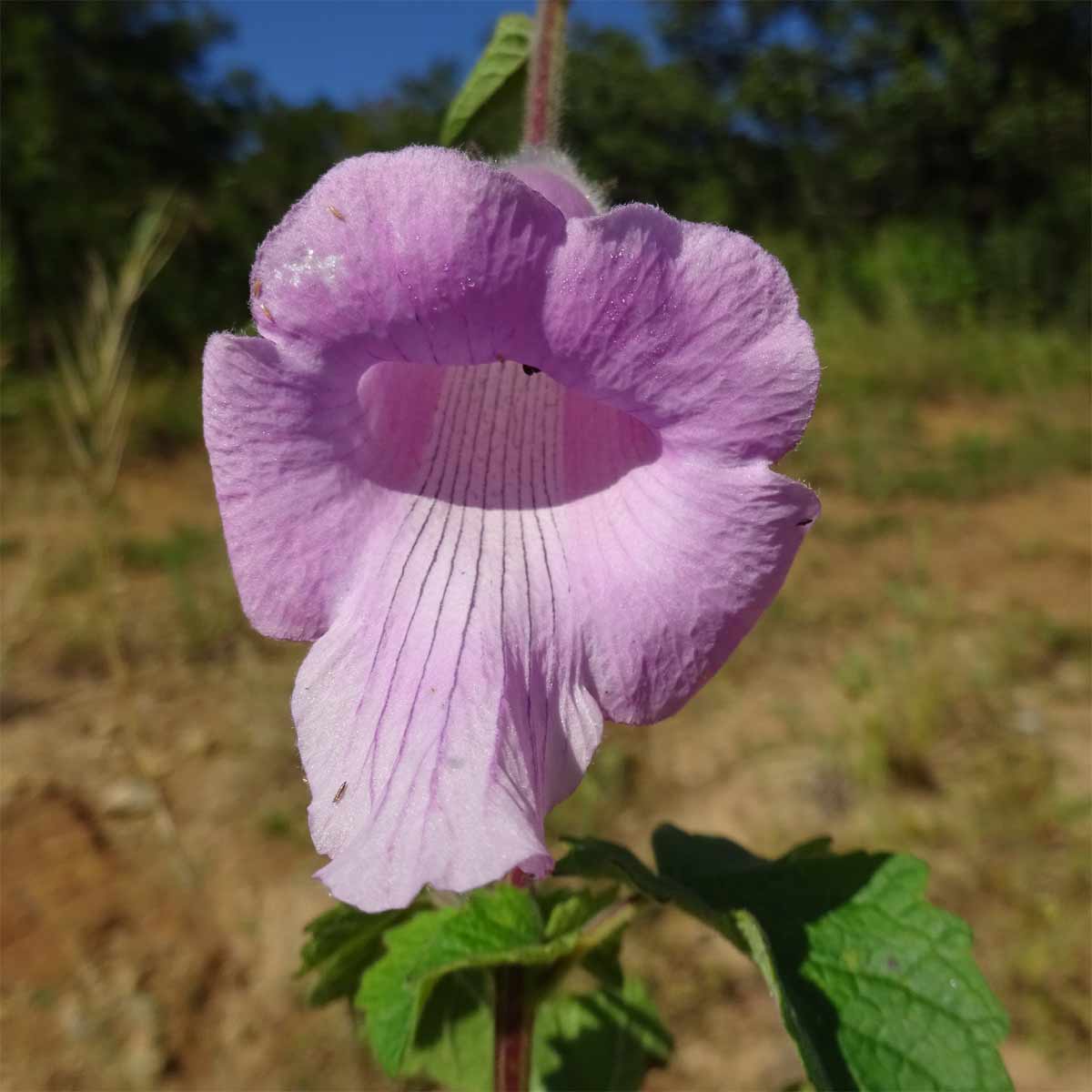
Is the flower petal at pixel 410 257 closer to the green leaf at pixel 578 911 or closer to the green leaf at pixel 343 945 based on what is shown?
the green leaf at pixel 578 911

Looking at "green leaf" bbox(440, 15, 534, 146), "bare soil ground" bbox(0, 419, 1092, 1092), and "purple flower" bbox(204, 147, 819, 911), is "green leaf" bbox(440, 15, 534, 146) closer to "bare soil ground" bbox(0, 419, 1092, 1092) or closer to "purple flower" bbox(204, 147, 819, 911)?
"purple flower" bbox(204, 147, 819, 911)

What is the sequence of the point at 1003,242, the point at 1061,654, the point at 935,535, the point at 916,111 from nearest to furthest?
the point at 1061,654
the point at 935,535
the point at 1003,242
the point at 916,111

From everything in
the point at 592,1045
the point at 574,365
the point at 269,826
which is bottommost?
the point at 269,826

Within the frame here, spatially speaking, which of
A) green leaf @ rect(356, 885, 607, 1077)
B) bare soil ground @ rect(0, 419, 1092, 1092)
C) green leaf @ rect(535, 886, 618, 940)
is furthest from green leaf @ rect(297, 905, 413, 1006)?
bare soil ground @ rect(0, 419, 1092, 1092)

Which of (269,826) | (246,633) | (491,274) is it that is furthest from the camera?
(246,633)

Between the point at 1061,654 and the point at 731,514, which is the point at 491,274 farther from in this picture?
the point at 1061,654

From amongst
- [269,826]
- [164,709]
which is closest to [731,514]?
[269,826]

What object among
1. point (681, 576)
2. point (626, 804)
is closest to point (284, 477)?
point (681, 576)
